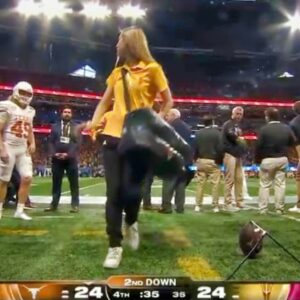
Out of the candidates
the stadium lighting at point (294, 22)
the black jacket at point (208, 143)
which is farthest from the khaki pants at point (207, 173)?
the stadium lighting at point (294, 22)

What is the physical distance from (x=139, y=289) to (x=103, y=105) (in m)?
0.43

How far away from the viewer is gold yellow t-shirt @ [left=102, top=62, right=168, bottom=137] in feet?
4.53

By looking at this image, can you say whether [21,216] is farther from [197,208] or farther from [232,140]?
[232,140]

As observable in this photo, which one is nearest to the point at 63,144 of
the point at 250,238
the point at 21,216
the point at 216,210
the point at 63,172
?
the point at 63,172

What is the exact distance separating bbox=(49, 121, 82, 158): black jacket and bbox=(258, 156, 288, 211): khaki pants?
19.1 inches

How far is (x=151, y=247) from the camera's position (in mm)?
1521

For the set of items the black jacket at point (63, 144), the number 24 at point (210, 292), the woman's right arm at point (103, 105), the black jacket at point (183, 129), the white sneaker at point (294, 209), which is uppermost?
the woman's right arm at point (103, 105)

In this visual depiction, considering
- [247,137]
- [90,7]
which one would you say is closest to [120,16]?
[90,7]

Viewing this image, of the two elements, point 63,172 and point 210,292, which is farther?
point 63,172

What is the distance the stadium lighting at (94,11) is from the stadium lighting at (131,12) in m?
0.03

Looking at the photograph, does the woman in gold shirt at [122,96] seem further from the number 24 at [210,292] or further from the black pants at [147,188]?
the number 24 at [210,292]

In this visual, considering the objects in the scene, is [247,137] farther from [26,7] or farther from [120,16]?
[26,7]

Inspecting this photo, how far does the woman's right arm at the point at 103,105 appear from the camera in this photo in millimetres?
1389

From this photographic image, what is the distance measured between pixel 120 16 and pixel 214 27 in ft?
0.77
